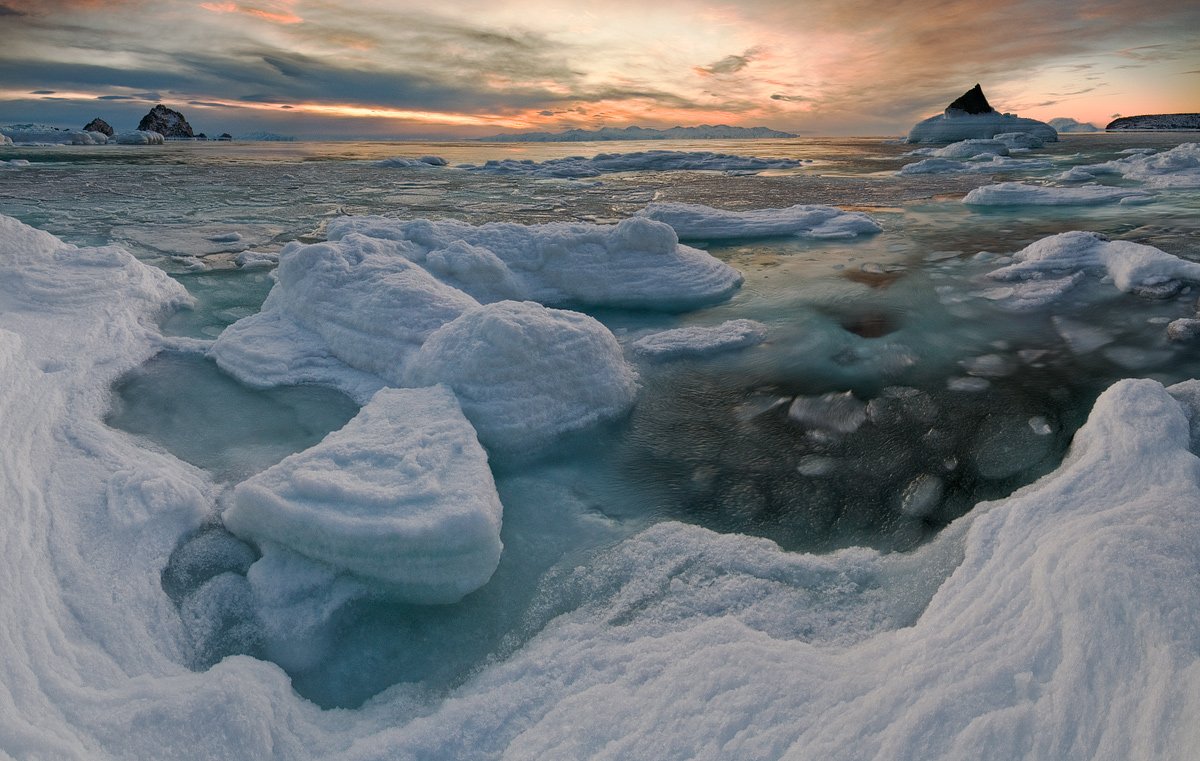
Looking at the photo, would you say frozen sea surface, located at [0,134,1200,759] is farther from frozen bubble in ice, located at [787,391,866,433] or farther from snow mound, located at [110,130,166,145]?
snow mound, located at [110,130,166,145]

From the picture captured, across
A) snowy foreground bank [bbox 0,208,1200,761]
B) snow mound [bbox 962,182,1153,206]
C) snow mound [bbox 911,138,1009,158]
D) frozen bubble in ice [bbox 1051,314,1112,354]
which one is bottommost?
snowy foreground bank [bbox 0,208,1200,761]

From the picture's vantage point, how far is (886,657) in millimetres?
1932

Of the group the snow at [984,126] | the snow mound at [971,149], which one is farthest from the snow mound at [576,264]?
the snow at [984,126]

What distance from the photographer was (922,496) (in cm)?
302

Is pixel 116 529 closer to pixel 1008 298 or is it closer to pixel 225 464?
pixel 225 464

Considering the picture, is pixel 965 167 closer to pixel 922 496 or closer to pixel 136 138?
pixel 922 496

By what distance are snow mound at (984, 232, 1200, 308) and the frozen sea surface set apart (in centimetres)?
9

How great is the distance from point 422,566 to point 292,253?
4.08m

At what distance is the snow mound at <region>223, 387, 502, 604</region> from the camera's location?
7.73 ft

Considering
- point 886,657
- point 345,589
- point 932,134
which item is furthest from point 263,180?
point 932,134

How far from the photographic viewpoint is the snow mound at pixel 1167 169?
14600 mm

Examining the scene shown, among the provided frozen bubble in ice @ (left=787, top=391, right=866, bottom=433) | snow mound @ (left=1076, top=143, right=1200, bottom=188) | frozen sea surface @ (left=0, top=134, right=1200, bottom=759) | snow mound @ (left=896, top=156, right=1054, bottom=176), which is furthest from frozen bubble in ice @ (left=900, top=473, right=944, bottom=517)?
snow mound @ (left=896, top=156, right=1054, bottom=176)

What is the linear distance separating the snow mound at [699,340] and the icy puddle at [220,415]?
223 cm

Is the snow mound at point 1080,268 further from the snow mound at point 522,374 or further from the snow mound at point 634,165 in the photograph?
the snow mound at point 634,165
